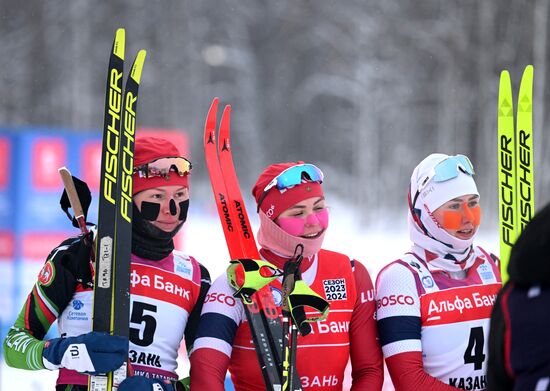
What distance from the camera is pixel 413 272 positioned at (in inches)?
119

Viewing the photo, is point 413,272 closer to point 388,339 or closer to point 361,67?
point 388,339

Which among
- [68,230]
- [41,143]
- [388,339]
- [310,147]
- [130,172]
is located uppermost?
[310,147]

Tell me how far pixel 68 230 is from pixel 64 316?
15.5 feet

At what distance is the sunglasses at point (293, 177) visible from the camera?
304cm

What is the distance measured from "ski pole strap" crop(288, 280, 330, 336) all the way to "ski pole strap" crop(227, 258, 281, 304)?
110 mm

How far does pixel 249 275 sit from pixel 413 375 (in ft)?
2.13

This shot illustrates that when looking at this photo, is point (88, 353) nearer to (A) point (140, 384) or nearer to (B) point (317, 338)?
(A) point (140, 384)

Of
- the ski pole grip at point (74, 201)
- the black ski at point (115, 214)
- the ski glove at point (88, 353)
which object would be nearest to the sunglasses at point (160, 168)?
the black ski at point (115, 214)

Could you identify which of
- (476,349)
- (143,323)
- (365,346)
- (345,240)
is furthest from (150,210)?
(345,240)

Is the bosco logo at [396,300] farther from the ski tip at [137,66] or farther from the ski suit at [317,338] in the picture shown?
the ski tip at [137,66]

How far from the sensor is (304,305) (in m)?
2.75

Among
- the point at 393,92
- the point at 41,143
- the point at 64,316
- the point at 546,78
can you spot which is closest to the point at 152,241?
the point at 64,316

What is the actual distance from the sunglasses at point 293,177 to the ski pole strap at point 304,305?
408 millimetres

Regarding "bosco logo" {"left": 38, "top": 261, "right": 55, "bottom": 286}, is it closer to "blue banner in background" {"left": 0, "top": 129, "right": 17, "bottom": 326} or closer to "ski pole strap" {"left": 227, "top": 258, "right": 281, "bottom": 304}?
"ski pole strap" {"left": 227, "top": 258, "right": 281, "bottom": 304}
